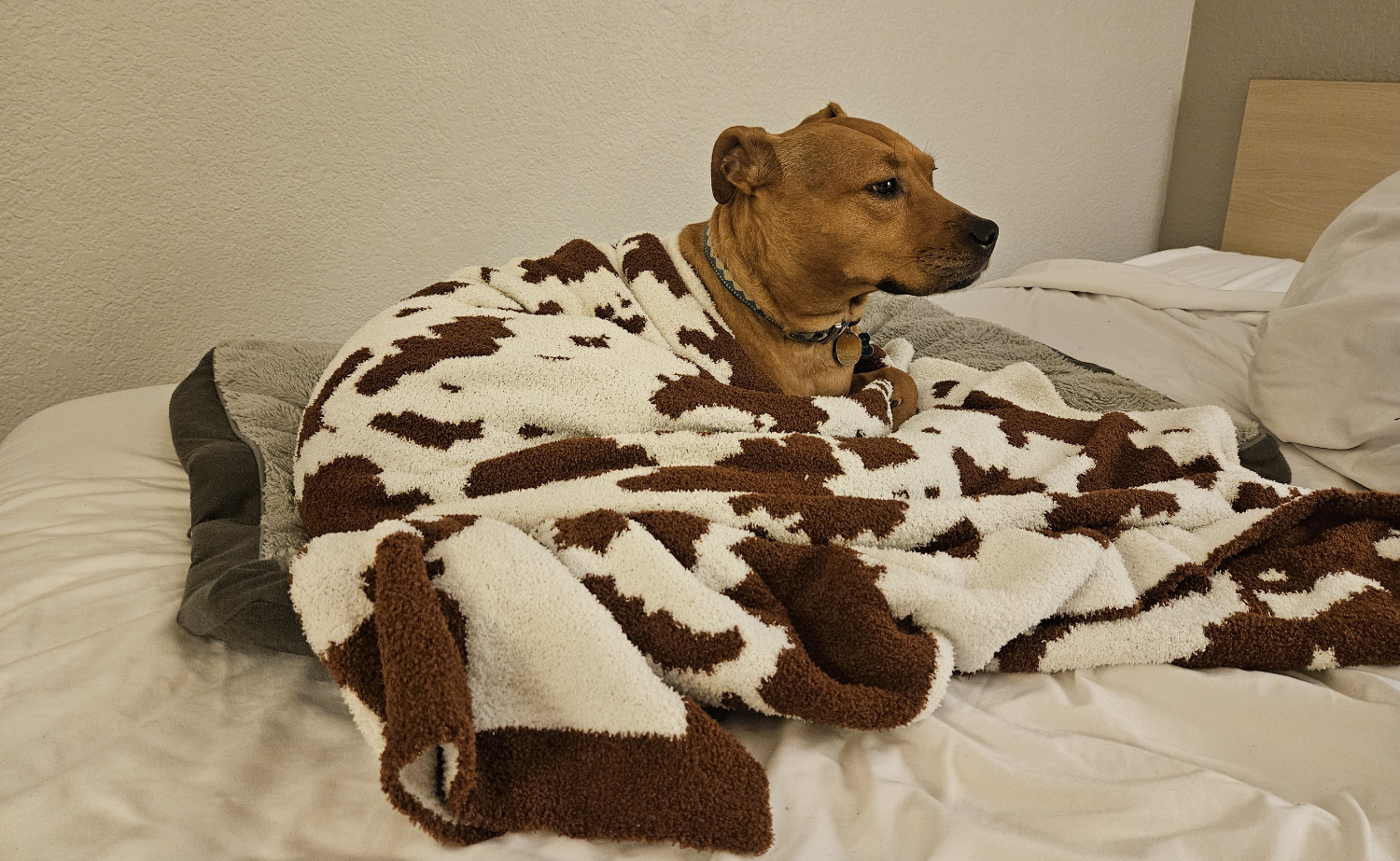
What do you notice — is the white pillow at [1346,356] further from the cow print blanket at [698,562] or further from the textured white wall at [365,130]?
the textured white wall at [365,130]

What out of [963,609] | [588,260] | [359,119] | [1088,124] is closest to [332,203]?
[359,119]

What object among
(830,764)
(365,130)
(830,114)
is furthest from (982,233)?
(365,130)

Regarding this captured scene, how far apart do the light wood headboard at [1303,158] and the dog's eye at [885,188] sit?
6.35 ft

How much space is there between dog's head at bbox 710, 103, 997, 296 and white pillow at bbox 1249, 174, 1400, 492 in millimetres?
581

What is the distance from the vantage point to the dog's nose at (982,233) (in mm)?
1534

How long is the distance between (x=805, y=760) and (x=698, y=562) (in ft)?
0.75

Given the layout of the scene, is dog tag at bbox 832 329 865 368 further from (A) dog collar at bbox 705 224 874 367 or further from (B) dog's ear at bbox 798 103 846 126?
(B) dog's ear at bbox 798 103 846 126

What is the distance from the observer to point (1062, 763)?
816mm

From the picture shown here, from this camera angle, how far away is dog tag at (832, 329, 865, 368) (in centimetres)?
166

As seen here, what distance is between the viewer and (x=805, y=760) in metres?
0.82

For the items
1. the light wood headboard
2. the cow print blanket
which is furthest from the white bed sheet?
the cow print blanket

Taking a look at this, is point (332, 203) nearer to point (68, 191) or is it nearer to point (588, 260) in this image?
point (68, 191)

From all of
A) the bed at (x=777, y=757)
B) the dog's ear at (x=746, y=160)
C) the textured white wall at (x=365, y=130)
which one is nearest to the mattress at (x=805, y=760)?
the bed at (x=777, y=757)

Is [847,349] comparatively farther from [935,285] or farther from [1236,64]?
[1236,64]
